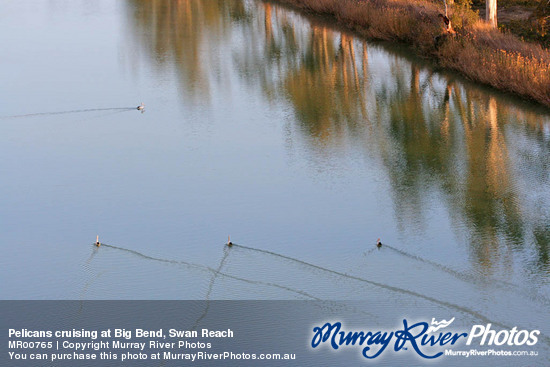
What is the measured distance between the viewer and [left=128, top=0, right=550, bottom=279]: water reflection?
41.7ft

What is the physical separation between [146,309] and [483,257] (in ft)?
14.2

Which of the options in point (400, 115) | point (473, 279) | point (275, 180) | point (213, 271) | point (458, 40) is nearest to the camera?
point (473, 279)

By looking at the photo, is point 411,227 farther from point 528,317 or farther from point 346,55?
point 346,55

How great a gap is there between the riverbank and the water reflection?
43 centimetres

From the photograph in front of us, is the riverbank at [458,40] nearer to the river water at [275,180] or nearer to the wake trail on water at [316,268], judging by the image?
the river water at [275,180]

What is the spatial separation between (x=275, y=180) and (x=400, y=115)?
A: 4655 millimetres

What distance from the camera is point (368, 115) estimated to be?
1788 cm

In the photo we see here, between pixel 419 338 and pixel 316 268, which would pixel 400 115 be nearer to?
pixel 316 268

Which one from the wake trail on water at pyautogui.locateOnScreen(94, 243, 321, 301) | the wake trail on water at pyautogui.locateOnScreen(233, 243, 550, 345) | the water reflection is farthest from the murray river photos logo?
the water reflection

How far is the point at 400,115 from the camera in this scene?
59.1 feet

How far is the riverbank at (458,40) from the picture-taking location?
60.6ft

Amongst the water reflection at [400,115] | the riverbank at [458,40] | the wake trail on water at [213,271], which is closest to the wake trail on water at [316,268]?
the wake trail on water at [213,271]

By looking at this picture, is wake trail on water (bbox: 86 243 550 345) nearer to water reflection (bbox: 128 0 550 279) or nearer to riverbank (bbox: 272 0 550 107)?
water reflection (bbox: 128 0 550 279)

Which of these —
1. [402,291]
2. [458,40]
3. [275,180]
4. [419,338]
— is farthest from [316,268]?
[458,40]
